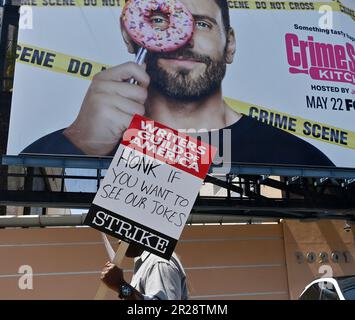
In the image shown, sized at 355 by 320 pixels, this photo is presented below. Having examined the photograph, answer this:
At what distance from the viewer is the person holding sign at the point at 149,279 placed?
2.87m

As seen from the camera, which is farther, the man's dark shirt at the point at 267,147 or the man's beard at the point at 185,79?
the man's beard at the point at 185,79

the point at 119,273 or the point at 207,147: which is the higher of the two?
the point at 207,147

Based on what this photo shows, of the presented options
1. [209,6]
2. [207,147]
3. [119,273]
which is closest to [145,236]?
[119,273]

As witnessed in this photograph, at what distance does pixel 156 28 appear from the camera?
8.71 metres

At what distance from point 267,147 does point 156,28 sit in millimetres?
3016

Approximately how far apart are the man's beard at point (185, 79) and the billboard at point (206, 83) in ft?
0.06

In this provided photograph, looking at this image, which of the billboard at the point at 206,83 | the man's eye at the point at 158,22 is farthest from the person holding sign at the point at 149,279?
the man's eye at the point at 158,22

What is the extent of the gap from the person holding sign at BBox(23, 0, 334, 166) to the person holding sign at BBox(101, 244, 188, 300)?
473 centimetres

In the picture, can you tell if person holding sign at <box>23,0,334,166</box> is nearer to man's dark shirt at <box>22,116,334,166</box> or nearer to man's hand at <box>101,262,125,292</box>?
man's dark shirt at <box>22,116,334,166</box>

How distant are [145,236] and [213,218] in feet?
19.2

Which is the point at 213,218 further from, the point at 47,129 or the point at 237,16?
the point at 237,16

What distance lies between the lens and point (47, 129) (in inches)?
304

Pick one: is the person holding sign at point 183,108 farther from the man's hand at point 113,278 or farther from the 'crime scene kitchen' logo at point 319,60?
the man's hand at point 113,278

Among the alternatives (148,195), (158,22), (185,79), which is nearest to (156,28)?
(158,22)
